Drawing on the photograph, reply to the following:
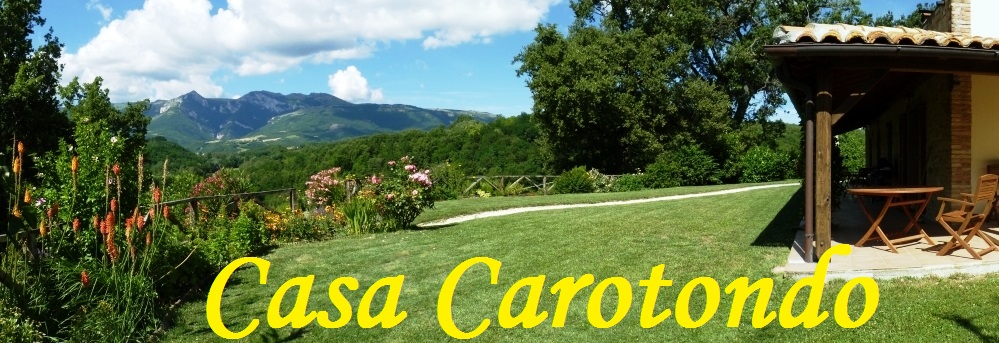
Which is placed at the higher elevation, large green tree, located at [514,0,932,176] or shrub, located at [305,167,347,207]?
large green tree, located at [514,0,932,176]

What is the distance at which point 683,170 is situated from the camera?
2814 cm

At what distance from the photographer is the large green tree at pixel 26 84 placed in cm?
2430

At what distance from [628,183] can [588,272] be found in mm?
19949

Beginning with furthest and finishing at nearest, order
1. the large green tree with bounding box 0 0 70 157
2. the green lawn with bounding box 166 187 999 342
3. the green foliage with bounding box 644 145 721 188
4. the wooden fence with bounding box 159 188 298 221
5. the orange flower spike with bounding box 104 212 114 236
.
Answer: the green foliage with bounding box 644 145 721 188 < the large green tree with bounding box 0 0 70 157 < the wooden fence with bounding box 159 188 298 221 < the green lawn with bounding box 166 187 999 342 < the orange flower spike with bounding box 104 212 114 236

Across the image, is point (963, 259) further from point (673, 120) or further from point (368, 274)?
point (673, 120)

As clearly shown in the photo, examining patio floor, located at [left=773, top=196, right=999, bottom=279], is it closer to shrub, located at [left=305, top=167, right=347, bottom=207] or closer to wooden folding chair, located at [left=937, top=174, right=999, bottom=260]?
wooden folding chair, located at [left=937, top=174, right=999, bottom=260]

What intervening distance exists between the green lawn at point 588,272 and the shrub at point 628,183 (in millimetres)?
13976

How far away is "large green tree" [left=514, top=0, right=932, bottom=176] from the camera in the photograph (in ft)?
104

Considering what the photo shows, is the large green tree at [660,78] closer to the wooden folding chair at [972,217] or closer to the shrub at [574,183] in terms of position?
the shrub at [574,183]

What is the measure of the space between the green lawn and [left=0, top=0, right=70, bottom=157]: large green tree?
2004cm

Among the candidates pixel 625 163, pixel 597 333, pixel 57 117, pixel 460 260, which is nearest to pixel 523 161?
pixel 625 163

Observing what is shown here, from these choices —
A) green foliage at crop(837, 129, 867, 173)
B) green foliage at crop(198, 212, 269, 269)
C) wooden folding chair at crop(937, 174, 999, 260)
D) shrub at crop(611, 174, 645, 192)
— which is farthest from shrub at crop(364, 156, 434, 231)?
green foliage at crop(837, 129, 867, 173)

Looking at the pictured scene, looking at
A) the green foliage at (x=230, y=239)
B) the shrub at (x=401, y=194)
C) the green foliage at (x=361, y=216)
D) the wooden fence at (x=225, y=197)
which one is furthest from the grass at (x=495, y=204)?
the green foliage at (x=230, y=239)

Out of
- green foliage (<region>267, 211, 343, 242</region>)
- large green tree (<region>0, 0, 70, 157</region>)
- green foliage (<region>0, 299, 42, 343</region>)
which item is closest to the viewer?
green foliage (<region>0, 299, 42, 343</region>)
